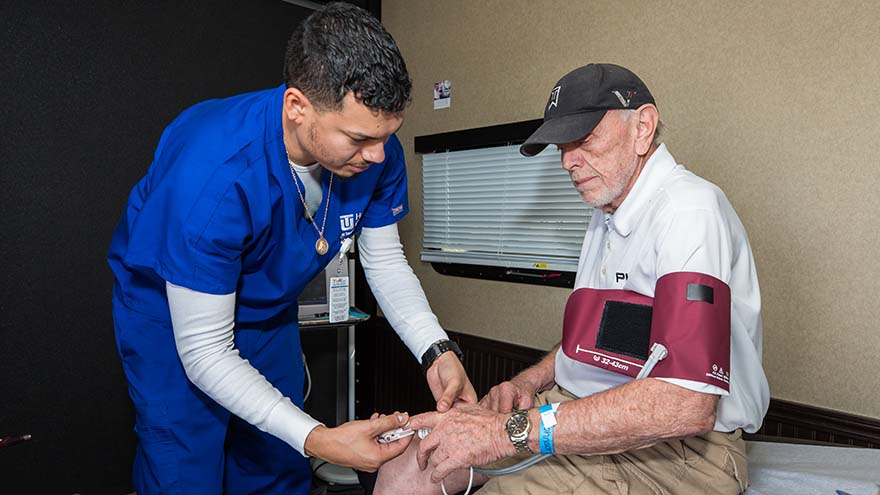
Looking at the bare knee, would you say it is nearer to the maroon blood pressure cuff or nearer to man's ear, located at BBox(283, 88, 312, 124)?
the maroon blood pressure cuff

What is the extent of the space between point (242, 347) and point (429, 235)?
5.91 feet

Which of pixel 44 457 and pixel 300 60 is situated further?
pixel 44 457

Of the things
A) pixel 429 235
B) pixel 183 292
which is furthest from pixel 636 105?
pixel 429 235

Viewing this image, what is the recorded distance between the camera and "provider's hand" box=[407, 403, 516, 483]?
47.0 inches

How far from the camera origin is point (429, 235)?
323 cm

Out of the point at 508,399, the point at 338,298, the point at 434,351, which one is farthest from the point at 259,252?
the point at 338,298

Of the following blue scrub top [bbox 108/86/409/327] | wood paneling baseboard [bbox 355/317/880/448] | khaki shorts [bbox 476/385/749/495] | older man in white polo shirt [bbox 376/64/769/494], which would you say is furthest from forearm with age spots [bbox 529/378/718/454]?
wood paneling baseboard [bbox 355/317/880/448]

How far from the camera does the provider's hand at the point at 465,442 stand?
119 centimetres

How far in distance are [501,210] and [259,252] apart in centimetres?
166

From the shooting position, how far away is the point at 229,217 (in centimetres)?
119

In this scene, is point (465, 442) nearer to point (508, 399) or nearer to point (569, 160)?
point (508, 399)

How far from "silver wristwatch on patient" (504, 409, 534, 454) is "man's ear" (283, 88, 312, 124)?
720 mm

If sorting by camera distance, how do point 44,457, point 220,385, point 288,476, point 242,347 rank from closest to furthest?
point 220,385 < point 242,347 < point 288,476 < point 44,457

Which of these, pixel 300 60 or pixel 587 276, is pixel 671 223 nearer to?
pixel 587 276
